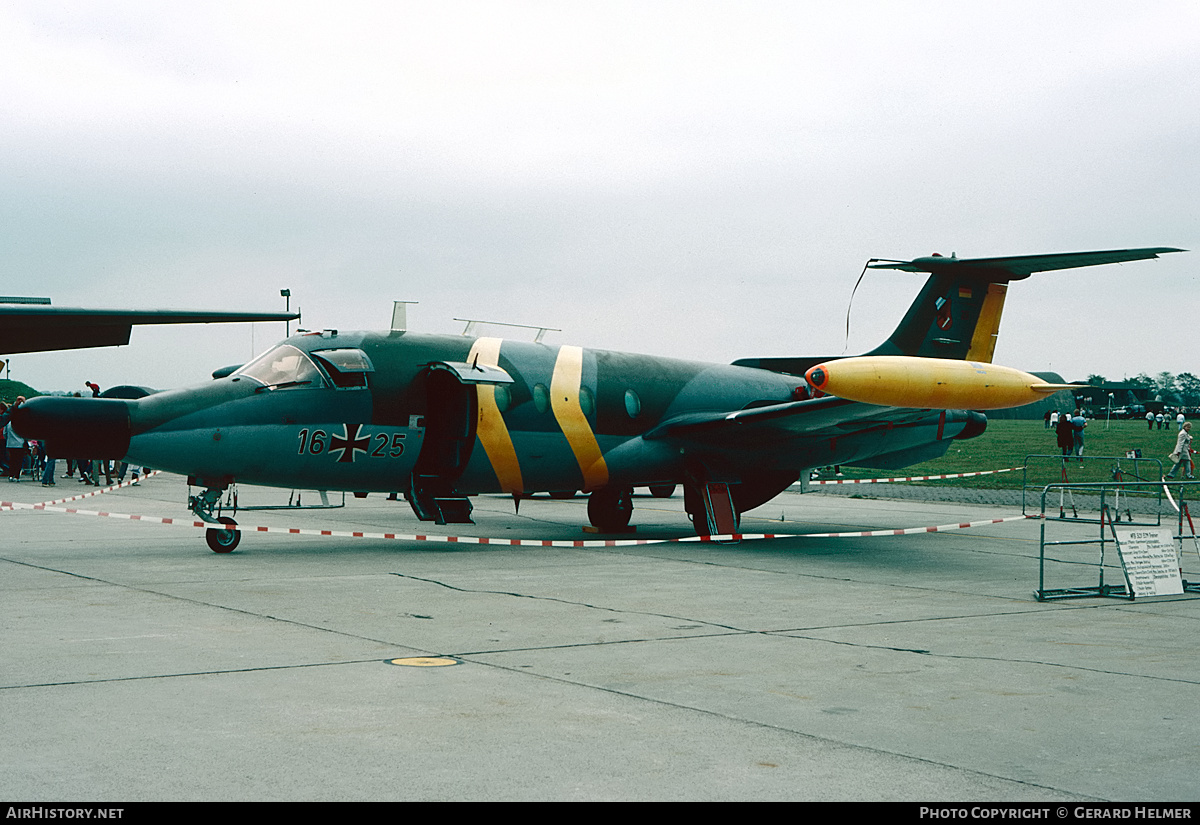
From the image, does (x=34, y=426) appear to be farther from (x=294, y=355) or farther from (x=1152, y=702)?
(x=1152, y=702)

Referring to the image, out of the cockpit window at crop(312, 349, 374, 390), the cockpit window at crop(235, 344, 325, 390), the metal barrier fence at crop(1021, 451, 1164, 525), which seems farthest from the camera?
the metal barrier fence at crop(1021, 451, 1164, 525)

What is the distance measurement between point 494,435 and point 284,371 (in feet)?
9.03

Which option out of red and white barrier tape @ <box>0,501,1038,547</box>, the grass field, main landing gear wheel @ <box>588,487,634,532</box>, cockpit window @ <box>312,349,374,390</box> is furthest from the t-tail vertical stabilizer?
cockpit window @ <box>312,349,374,390</box>

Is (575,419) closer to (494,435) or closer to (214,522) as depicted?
(494,435)

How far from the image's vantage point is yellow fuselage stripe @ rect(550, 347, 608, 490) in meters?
15.3

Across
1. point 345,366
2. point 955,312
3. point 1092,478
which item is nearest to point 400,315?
point 345,366

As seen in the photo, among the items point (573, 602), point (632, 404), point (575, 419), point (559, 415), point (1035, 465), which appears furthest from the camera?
point (1035, 465)

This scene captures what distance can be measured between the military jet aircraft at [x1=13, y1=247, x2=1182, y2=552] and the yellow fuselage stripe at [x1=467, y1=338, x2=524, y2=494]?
2cm

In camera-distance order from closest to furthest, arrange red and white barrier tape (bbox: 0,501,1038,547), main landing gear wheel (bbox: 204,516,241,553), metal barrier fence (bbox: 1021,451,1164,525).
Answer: main landing gear wheel (bbox: 204,516,241,553) < red and white barrier tape (bbox: 0,501,1038,547) < metal barrier fence (bbox: 1021,451,1164,525)

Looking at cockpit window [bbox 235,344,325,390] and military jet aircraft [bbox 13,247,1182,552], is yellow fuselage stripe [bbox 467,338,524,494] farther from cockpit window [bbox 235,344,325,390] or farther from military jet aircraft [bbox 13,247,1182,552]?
cockpit window [bbox 235,344,325,390]

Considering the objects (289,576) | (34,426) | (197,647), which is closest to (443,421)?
(289,576)

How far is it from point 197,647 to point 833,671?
4176mm

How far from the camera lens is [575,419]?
15445 mm

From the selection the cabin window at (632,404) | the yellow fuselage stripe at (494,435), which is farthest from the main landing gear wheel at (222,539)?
the cabin window at (632,404)
